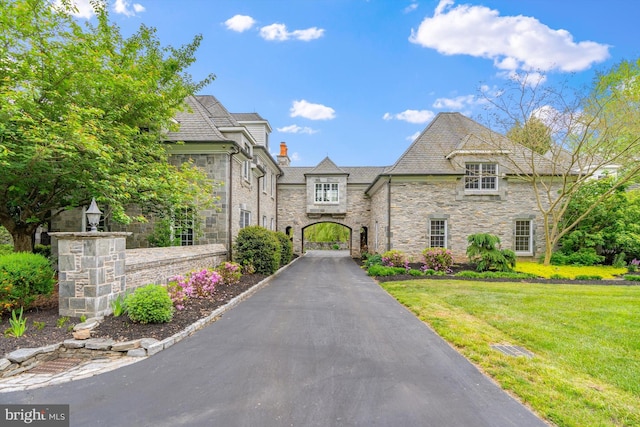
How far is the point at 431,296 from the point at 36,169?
10.6m

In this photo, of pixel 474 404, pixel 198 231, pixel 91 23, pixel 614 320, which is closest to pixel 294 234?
pixel 198 231

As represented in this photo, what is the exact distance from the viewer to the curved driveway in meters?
2.85

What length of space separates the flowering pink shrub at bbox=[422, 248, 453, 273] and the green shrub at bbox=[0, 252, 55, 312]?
12705 millimetres

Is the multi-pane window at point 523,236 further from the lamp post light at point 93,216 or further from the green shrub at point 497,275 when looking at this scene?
the lamp post light at point 93,216

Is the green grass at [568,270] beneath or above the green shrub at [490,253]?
beneath

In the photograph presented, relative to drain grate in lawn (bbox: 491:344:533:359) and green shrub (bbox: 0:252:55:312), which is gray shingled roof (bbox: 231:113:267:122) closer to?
green shrub (bbox: 0:252:55:312)

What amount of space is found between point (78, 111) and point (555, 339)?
1079 centimetres

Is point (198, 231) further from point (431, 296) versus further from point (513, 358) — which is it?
point (513, 358)

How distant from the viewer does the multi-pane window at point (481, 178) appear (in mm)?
15250

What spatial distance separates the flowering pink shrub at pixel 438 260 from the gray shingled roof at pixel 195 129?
10.2 meters

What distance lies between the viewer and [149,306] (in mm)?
5074

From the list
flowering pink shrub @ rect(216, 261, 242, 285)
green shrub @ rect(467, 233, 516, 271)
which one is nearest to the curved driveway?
flowering pink shrub @ rect(216, 261, 242, 285)

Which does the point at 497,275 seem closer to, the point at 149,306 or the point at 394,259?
the point at 394,259

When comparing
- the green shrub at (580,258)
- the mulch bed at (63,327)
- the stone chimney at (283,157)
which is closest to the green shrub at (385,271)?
the mulch bed at (63,327)
